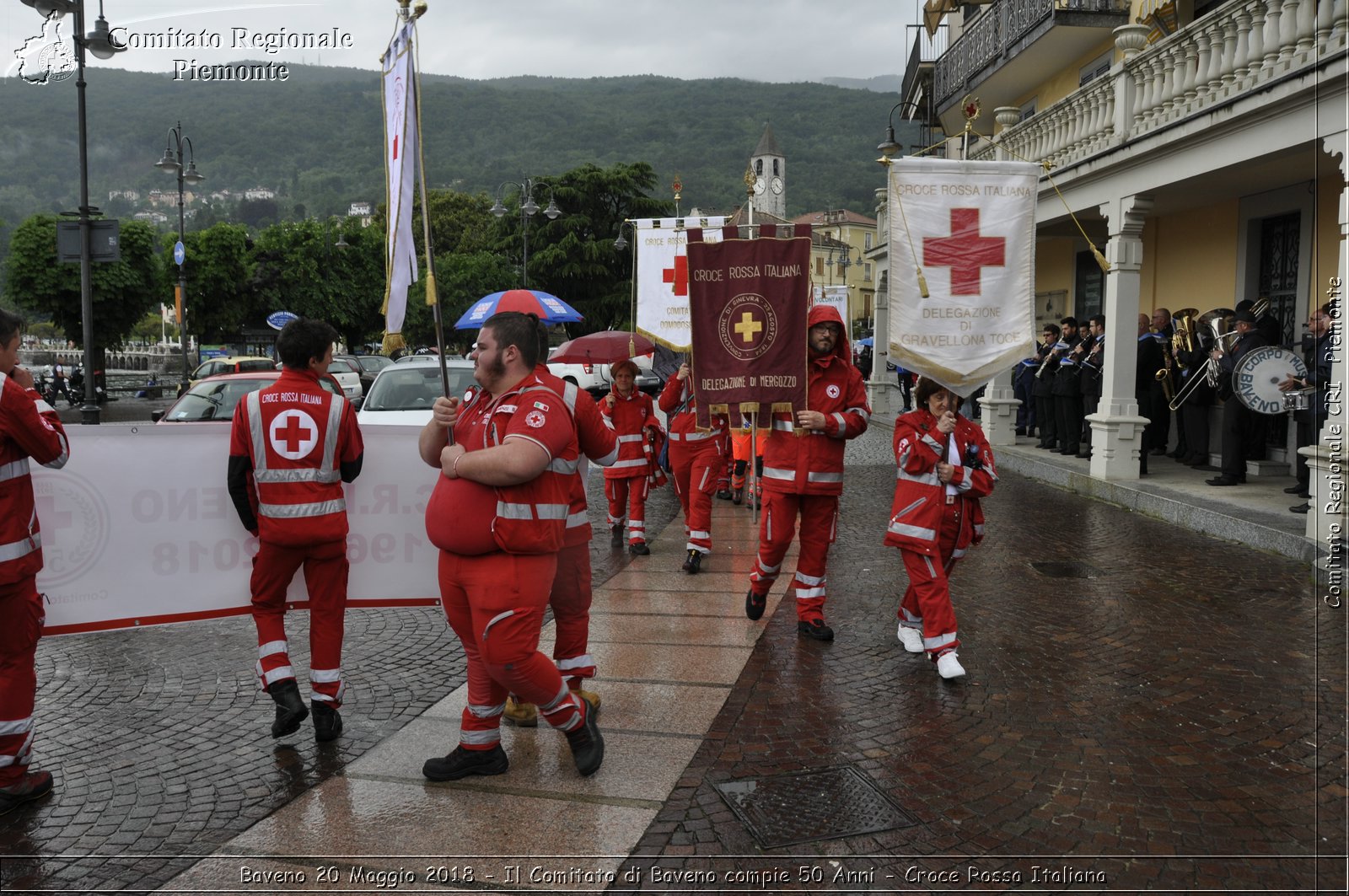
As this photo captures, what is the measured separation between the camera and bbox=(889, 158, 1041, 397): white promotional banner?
220 inches

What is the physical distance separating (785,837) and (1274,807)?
75.6 inches

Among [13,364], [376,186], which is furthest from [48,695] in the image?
[376,186]

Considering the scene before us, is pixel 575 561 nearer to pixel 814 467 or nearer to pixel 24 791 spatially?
pixel 814 467

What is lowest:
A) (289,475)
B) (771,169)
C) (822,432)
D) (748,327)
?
(289,475)

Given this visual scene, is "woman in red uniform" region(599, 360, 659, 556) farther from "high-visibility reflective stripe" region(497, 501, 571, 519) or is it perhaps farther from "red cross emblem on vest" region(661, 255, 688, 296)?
"high-visibility reflective stripe" region(497, 501, 571, 519)

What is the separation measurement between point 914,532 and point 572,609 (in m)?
1.95

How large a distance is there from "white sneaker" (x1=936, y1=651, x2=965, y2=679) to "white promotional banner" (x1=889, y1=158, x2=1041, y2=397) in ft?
5.40

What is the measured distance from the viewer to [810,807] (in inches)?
154

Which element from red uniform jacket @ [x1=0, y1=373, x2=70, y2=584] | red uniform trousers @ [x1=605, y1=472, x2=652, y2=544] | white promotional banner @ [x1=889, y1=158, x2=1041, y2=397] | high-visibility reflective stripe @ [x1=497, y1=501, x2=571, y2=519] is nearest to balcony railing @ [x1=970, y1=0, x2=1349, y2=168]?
white promotional banner @ [x1=889, y1=158, x2=1041, y2=397]

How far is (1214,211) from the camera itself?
14.5m

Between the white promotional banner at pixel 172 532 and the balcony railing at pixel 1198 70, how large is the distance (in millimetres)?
8247

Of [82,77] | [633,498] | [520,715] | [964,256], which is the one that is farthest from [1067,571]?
[82,77]

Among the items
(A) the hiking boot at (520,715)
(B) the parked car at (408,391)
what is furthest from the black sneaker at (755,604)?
(B) the parked car at (408,391)

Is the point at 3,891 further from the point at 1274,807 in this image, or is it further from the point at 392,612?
the point at 1274,807
